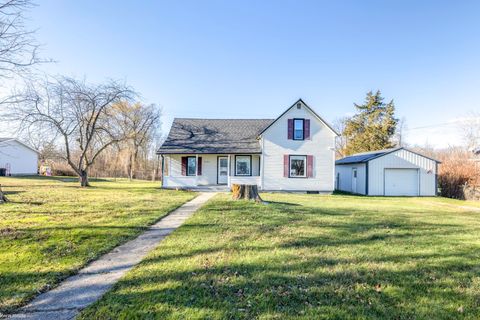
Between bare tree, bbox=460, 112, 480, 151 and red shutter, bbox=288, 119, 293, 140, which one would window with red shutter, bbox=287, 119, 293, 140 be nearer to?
red shutter, bbox=288, 119, 293, 140

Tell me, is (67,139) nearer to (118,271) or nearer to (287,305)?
(118,271)

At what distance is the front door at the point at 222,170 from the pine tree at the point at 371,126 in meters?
22.1

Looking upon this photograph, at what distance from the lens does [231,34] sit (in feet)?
51.5

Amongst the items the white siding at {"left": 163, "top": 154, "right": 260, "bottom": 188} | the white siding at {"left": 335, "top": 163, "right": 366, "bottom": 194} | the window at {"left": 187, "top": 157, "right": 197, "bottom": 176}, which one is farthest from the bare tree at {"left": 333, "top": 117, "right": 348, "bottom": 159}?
the window at {"left": 187, "top": 157, "right": 197, "bottom": 176}

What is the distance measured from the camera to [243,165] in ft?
61.5

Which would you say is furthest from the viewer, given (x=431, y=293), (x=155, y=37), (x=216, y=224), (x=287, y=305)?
(x=155, y=37)

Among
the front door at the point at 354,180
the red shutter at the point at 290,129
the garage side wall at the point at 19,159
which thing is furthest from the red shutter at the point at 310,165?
the garage side wall at the point at 19,159

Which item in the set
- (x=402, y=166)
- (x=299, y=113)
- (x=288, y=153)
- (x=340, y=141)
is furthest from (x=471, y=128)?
(x=288, y=153)

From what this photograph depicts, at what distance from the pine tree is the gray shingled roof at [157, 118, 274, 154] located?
17325 mm

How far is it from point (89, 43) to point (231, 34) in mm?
7950

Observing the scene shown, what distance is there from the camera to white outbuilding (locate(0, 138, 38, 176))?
31.3 meters

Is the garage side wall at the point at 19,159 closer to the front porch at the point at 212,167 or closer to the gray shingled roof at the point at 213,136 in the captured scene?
the gray shingled roof at the point at 213,136

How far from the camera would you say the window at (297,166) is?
699 inches

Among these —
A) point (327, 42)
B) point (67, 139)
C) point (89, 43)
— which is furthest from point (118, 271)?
point (67, 139)
